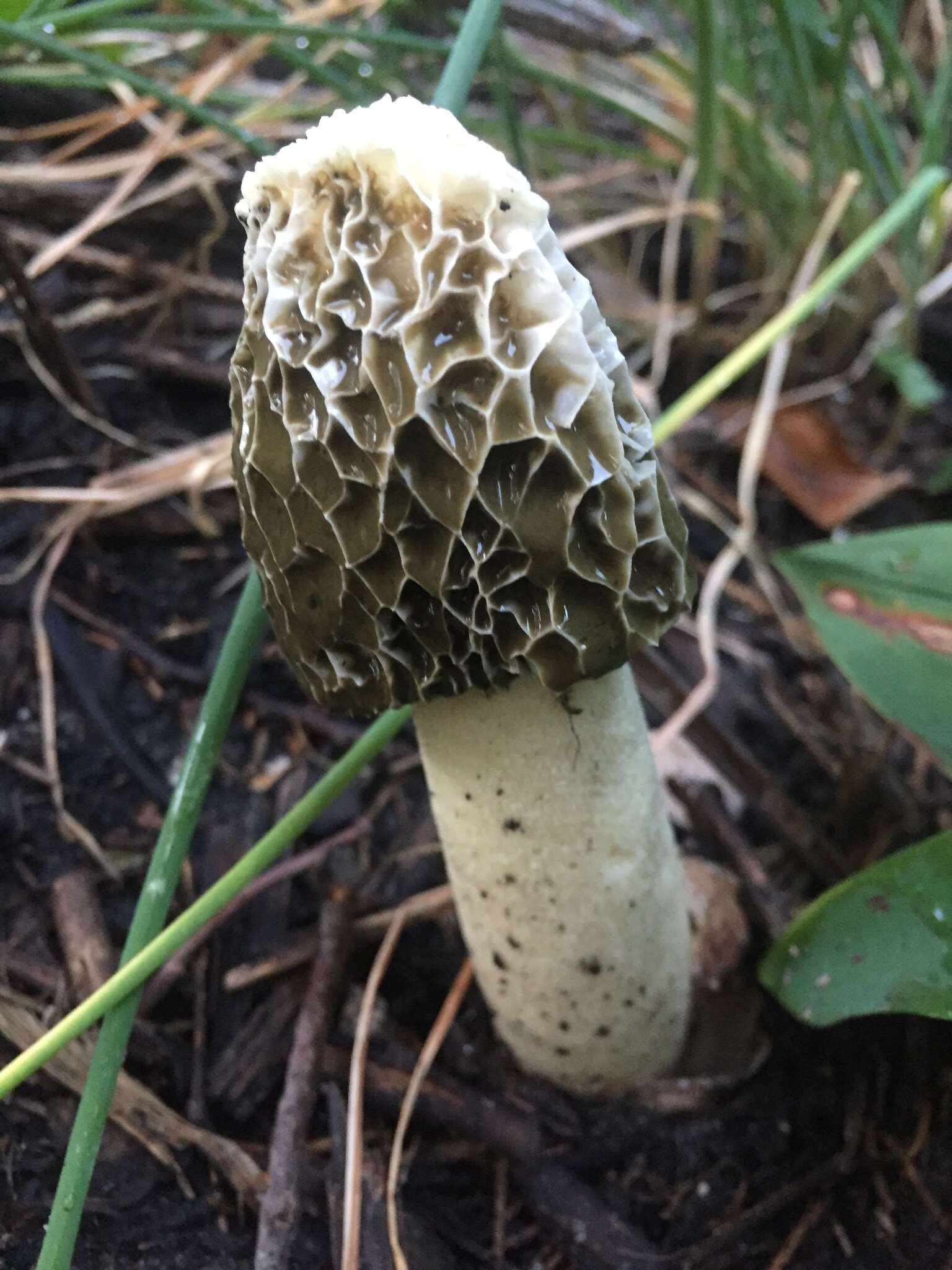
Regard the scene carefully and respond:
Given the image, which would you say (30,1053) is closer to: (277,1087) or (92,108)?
(277,1087)

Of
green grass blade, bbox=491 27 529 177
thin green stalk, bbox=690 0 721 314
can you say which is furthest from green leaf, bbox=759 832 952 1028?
thin green stalk, bbox=690 0 721 314

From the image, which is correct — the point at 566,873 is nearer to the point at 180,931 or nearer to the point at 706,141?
the point at 180,931

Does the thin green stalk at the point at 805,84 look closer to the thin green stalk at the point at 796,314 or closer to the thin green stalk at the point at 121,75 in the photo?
the thin green stalk at the point at 796,314

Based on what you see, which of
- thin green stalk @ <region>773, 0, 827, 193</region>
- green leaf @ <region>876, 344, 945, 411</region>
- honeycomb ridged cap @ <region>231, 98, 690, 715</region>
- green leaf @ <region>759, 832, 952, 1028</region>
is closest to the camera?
honeycomb ridged cap @ <region>231, 98, 690, 715</region>

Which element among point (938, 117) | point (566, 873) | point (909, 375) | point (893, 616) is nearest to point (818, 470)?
point (909, 375)

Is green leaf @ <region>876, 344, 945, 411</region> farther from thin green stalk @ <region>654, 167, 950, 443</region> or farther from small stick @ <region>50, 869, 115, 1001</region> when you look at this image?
small stick @ <region>50, 869, 115, 1001</region>

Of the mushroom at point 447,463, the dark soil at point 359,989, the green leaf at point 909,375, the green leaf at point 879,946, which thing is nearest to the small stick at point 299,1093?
the dark soil at point 359,989

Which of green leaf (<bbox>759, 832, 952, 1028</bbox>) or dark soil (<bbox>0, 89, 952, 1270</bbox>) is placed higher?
green leaf (<bbox>759, 832, 952, 1028</bbox>)
